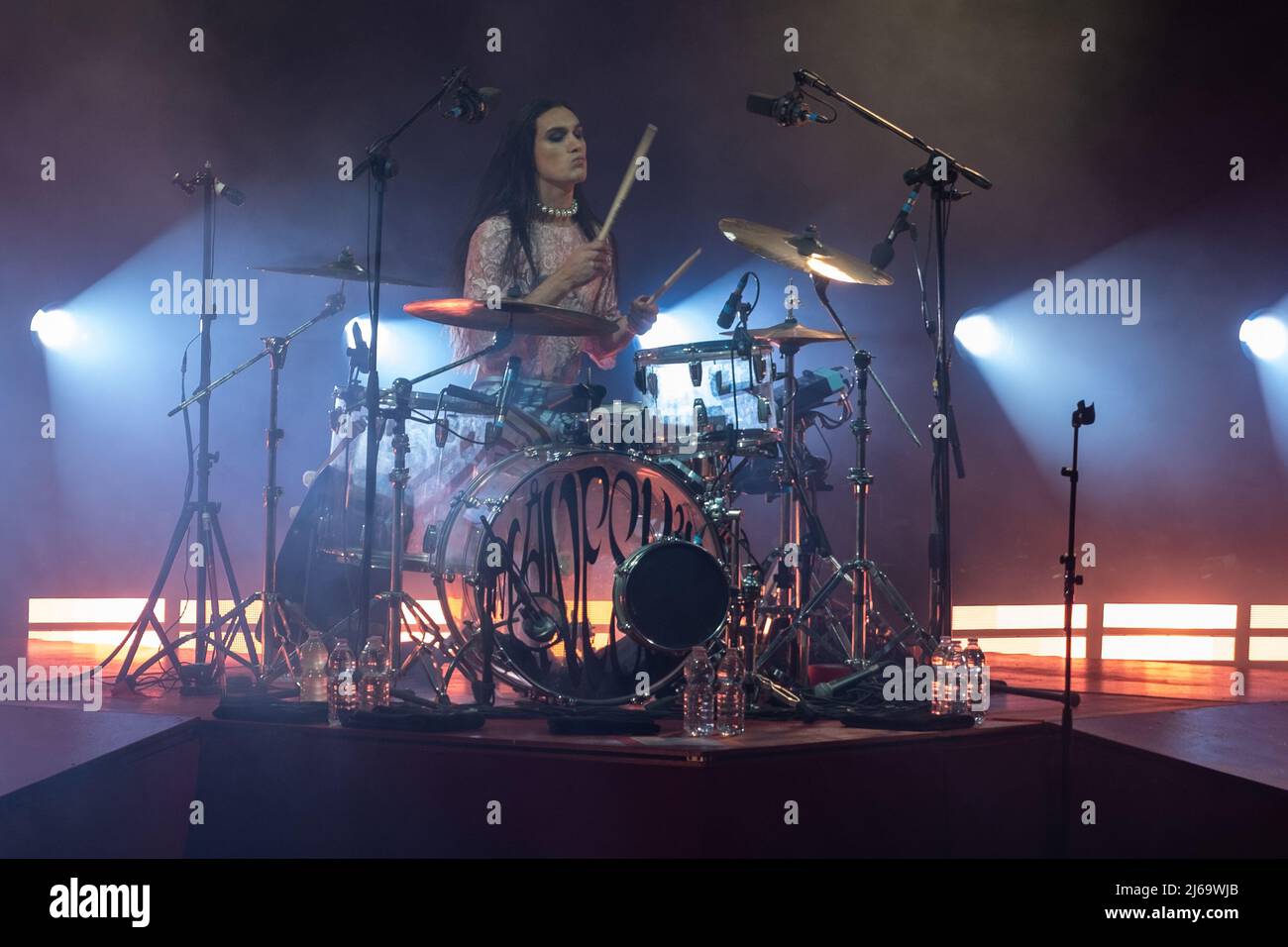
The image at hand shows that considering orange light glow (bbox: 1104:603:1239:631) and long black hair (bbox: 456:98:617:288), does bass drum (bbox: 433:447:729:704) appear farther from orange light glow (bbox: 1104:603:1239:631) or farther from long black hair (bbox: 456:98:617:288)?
orange light glow (bbox: 1104:603:1239:631)

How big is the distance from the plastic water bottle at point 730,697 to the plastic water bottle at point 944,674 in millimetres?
639

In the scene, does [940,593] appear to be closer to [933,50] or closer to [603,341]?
[603,341]

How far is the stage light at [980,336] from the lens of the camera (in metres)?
7.67

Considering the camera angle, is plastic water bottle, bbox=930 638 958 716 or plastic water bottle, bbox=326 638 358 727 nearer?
plastic water bottle, bbox=326 638 358 727

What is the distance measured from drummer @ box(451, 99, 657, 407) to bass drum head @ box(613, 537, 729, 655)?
1.06 meters

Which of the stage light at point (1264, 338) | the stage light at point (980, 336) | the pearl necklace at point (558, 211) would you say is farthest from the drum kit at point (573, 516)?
the stage light at point (1264, 338)

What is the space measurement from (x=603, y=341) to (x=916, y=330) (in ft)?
9.76

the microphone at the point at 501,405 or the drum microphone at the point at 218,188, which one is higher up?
the drum microphone at the point at 218,188

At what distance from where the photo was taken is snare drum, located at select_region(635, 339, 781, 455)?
15.2 ft

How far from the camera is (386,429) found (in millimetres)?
4613

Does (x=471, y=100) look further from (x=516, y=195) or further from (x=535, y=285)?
(x=516, y=195)

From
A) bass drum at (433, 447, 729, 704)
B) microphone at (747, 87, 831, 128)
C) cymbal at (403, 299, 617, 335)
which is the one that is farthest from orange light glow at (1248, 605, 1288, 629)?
cymbal at (403, 299, 617, 335)

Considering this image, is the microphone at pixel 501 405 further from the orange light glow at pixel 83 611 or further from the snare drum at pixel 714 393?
the orange light glow at pixel 83 611
